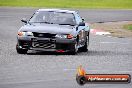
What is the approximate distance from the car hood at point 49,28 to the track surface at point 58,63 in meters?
0.70

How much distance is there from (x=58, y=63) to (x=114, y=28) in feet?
56.6

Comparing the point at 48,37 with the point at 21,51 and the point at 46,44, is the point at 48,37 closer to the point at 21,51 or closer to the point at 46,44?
the point at 46,44

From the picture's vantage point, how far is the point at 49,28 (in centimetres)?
2088

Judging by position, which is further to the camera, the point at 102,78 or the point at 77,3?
the point at 77,3

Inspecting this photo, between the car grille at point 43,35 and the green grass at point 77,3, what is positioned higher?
the car grille at point 43,35

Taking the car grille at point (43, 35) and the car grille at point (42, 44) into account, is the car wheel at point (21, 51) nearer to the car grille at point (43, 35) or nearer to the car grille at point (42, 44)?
the car grille at point (42, 44)

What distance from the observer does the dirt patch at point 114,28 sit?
31.6 m

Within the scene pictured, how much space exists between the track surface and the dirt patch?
6.20ft

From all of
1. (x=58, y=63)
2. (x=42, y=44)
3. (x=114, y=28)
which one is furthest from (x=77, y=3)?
(x=58, y=63)

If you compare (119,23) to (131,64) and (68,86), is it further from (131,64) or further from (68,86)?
(68,86)

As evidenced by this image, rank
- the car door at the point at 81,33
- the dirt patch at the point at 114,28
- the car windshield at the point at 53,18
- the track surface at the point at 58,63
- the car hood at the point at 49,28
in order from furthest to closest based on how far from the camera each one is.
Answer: the dirt patch at the point at 114,28, the car windshield at the point at 53,18, the car door at the point at 81,33, the car hood at the point at 49,28, the track surface at the point at 58,63

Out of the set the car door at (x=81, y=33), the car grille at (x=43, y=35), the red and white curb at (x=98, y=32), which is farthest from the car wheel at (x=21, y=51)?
the red and white curb at (x=98, y=32)

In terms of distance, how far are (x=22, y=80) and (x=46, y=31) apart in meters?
6.67

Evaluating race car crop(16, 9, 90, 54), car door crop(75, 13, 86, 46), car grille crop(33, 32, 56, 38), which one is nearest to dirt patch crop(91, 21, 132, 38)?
car door crop(75, 13, 86, 46)
